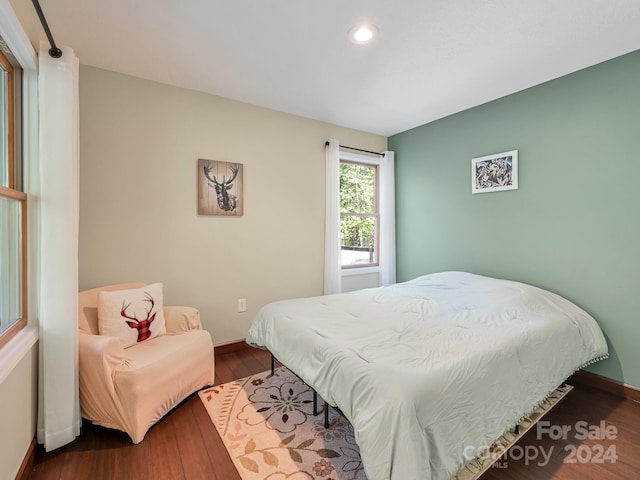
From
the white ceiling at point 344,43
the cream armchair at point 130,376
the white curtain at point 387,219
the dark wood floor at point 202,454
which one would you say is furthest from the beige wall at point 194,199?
the dark wood floor at point 202,454

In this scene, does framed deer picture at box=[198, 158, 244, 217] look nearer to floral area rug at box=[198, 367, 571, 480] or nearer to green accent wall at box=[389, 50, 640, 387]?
floral area rug at box=[198, 367, 571, 480]

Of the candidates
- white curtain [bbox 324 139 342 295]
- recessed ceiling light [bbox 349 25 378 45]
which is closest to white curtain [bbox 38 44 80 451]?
recessed ceiling light [bbox 349 25 378 45]

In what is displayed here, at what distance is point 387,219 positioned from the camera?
158 inches

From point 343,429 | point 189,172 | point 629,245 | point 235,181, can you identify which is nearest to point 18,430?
point 343,429

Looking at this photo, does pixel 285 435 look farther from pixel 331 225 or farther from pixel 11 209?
pixel 331 225

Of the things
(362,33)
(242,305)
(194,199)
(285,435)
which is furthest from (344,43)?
(285,435)

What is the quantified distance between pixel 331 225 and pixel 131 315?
220 centimetres

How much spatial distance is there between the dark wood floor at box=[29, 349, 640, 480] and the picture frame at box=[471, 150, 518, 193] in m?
1.95

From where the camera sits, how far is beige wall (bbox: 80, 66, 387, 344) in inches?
95.7

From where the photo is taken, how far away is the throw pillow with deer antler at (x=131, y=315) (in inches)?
80.6

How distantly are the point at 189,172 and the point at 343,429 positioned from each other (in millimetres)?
2459

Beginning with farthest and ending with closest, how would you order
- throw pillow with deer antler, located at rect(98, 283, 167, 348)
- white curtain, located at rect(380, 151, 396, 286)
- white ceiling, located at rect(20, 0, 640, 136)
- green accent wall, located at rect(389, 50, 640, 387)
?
white curtain, located at rect(380, 151, 396, 286), green accent wall, located at rect(389, 50, 640, 387), throw pillow with deer antler, located at rect(98, 283, 167, 348), white ceiling, located at rect(20, 0, 640, 136)

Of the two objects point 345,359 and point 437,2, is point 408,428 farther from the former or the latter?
point 437,2

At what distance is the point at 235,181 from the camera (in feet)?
9.91
